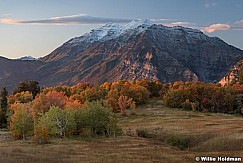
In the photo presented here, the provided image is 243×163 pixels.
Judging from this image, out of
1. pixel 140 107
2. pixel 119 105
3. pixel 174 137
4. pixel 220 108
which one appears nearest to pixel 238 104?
pixel 220 108

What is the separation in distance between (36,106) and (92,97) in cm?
6529

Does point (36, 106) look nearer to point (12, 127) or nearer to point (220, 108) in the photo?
point (12, 127)

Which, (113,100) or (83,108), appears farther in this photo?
(113,100)

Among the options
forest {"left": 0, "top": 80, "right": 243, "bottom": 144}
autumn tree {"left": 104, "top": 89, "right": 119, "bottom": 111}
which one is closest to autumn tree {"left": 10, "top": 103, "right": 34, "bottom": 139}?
forest {"left": 0, "top": 80, "right": 243, "bottom": 144}

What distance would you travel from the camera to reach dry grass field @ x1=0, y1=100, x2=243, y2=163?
4791 cm

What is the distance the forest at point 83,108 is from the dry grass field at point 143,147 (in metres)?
6.19

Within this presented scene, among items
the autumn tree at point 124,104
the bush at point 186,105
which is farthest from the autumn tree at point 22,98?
the bush at point 186,105

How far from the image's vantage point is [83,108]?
290 feet

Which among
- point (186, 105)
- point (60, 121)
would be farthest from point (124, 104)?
point (60, 121)

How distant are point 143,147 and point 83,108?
29.9 meters

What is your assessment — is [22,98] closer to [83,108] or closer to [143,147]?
[83,108]

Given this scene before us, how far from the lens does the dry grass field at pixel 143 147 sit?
47906 millimetres

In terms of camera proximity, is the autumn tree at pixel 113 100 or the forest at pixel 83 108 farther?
the autumn tree at pixel 113 100

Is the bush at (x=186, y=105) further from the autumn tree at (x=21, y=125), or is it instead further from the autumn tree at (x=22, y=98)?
the autumn tree at (x=21, y=125)
